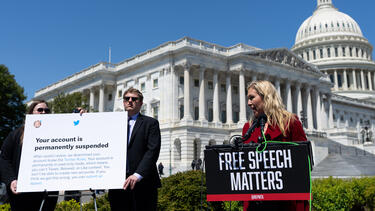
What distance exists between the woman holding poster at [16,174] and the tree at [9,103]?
3959 centimetres

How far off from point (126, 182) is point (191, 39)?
152ft

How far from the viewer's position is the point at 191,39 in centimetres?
5100

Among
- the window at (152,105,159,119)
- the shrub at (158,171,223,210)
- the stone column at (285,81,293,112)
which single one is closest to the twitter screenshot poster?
the shrub at (158,171,223,210)

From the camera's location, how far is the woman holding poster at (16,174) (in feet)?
21.1

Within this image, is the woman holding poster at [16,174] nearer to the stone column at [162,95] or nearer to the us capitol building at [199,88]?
the us capitol building at [199,88]

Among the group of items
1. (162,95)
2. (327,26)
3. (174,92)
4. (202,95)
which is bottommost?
(202,95)

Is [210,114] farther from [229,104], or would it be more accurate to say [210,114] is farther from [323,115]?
[323,115]

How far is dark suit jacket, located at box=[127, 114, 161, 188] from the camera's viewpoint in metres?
6.16

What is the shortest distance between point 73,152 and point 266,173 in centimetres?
326

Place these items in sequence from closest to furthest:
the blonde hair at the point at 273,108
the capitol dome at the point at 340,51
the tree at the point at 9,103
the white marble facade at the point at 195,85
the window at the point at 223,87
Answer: the blonde hair at the point at 273,108 → the tree at the point at 9,103 → the white marble facade at the point at 195,85 → the window at the point at 223,87 → the capitol dome at the point at 340,51

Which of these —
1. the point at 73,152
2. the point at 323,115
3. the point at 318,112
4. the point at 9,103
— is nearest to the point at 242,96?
the point at 318,112

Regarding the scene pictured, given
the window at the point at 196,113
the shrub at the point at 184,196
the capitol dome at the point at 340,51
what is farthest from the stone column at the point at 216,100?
the capitol dome at the point at 340,51

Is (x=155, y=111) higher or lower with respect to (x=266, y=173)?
higher

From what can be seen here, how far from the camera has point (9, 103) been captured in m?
44.2
